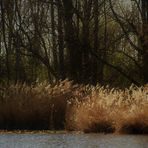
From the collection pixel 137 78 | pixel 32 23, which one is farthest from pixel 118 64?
pixel 32 23

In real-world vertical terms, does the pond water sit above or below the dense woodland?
below

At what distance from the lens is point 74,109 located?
1853 centimetres

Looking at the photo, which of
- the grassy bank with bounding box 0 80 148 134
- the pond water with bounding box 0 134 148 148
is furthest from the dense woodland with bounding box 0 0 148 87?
the pond water with bounding box 0 134 148 148

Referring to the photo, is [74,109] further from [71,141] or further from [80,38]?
[80,38]

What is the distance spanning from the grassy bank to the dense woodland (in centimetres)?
1059

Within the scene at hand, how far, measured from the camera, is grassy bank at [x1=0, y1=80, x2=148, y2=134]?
54.2 feet

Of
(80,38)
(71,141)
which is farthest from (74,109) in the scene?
(80,38)

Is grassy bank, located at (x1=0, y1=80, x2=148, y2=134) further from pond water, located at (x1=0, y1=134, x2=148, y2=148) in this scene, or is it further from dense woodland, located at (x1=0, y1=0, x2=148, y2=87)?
dense woodland, located at (x1=0, y1=0, x2=148, y2=87)

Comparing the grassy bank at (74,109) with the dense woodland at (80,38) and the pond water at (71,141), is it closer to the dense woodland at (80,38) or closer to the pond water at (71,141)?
the pond water at (71,141)

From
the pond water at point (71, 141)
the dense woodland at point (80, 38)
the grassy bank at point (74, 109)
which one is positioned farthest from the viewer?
Answer: the dense woodland at point (80, 38)

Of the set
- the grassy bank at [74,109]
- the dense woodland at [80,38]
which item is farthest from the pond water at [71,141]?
the dense woodland at [80,38]

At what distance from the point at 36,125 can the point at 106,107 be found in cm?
277

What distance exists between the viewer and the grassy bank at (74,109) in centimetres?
1653

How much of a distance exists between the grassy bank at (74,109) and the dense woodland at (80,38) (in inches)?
417
